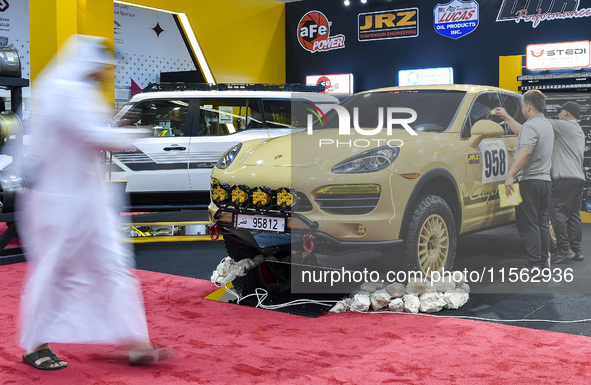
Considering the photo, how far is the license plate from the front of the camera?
12.2 ft

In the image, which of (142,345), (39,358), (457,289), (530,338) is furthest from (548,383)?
(39,358)

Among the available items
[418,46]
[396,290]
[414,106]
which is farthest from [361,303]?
[418,46]

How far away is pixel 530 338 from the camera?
3.26 m

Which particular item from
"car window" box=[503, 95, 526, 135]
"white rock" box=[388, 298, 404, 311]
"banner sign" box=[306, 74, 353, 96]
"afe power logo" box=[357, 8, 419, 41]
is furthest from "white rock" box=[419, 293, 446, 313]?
"banner sign" box=[306, 74, 353, 96]

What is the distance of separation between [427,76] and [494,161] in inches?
329

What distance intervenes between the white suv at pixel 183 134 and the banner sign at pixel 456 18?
637 cm

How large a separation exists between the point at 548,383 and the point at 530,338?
2.27ft

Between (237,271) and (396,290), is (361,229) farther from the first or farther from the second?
(237,271)

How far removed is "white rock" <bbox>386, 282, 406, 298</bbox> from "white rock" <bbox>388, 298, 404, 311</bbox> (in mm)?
64

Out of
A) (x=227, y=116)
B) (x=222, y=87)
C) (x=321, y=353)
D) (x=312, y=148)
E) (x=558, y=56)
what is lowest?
(x=321, y=353)

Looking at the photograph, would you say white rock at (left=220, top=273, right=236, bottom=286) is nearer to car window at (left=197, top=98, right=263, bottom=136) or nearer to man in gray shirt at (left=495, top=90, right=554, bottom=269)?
man in gray shirt at (left=495, top=90, right=554, bottom=269)

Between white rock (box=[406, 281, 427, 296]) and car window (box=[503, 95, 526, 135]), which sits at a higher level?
car window (box=[503, 95, 526, 135])

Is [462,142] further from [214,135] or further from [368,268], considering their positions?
[214,135]

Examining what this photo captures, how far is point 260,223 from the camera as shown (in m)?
3.82
